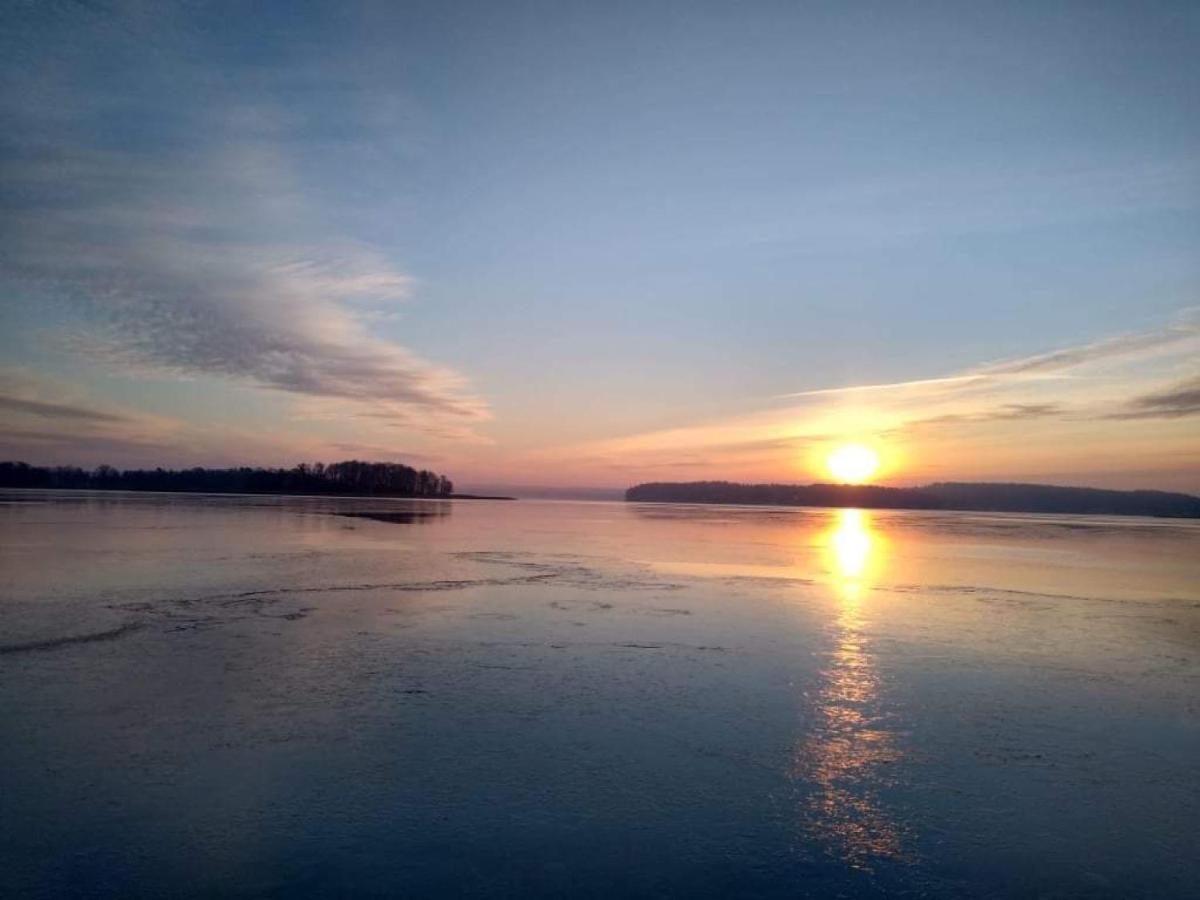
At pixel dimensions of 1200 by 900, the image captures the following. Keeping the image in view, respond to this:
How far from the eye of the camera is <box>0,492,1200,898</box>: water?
9.56ft

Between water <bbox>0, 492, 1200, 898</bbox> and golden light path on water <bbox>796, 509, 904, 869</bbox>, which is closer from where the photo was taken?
water <bbox>0, 492, 1200, 898</bbox>

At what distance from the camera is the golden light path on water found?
10.4 feet

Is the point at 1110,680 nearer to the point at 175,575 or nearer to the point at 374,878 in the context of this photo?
the point at 374,878

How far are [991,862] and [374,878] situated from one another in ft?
7.84

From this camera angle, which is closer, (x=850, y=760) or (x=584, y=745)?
(x=850, y=760)

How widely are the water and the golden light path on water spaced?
18 mm

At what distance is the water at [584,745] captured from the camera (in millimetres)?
2914

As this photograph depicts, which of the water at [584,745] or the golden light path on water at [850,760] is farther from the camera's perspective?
the golden light path on water at [850,760]

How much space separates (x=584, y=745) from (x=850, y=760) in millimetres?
1420

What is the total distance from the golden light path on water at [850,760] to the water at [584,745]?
0.02 m

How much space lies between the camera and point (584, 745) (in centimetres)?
419

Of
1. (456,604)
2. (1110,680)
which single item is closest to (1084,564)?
(1110,680)

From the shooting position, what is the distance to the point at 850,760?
158 inches

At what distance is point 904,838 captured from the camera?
317cm
